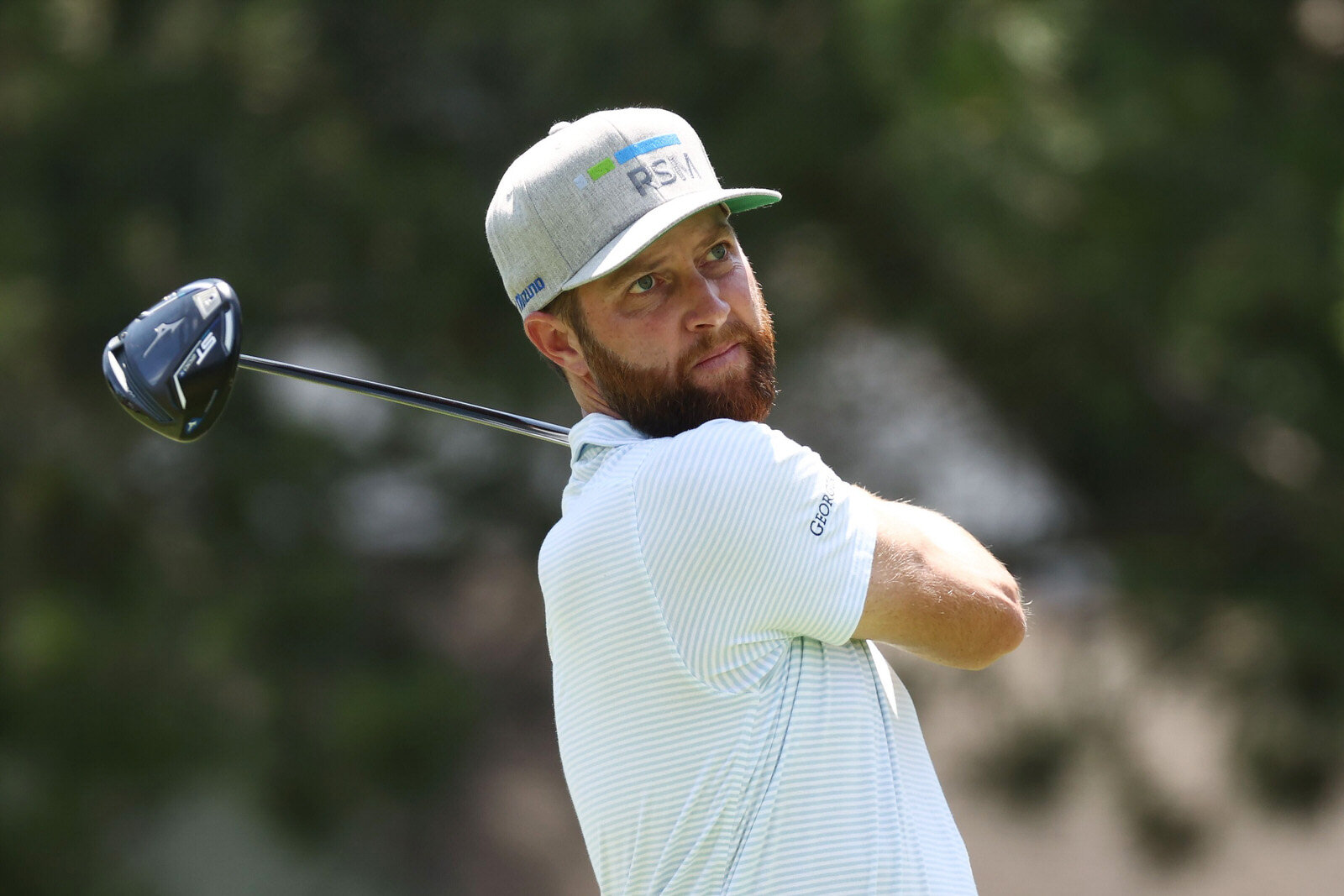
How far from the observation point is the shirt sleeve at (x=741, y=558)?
1.34 meters

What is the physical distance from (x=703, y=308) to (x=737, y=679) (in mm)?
373

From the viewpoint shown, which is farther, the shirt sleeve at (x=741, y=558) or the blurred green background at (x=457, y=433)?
the blurred green background at (x=457, y=433)

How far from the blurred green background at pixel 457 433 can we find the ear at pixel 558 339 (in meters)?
2.82

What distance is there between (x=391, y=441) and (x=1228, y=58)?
2781mm

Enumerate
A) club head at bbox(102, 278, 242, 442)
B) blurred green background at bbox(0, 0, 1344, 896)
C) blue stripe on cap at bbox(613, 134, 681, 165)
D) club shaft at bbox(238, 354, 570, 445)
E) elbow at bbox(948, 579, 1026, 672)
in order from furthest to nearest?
blurred green background at bbox(0, 0, 1344, 896)
club shaft at bbox(238, 354, 570, 445)
club head at bbox(102, 278, 242, 442)
blue stripe on cap at bbox(613, 134, 681, 165)
elbow at bbox(948, 579, 1026, 672)

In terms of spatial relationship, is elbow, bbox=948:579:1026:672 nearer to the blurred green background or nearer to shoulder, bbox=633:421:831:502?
shoulder, bbox=633:421:831:502

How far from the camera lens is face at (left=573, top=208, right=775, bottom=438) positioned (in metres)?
1.51

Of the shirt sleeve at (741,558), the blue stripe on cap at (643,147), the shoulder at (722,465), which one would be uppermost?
the blue stripe on cap at (643,147)

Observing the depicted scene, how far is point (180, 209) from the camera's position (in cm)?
503

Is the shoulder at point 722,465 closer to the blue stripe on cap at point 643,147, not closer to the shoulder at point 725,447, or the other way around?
the shoulder at point 725,447

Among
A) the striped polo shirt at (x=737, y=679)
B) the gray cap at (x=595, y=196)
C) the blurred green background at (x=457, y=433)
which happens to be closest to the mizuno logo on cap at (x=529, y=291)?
the gray cap at (x=595, y=196)

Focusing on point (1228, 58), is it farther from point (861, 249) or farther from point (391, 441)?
point (391, 441)

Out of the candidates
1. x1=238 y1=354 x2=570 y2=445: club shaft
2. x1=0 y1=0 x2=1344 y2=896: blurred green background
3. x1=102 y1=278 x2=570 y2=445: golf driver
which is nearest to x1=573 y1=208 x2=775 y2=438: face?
x1=238 y1=354 x2=570 y2=445: club shaft

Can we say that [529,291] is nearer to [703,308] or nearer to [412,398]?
[703,308]
